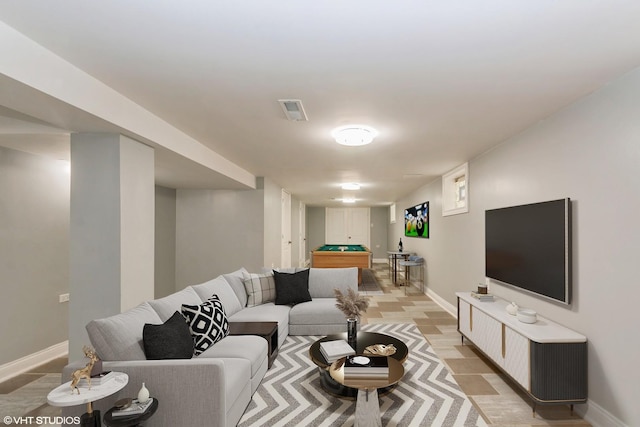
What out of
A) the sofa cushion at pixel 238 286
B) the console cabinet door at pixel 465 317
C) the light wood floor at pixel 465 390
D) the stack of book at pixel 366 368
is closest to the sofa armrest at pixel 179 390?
the stack of book at pixel 366 368

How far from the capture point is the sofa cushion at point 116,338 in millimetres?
2070

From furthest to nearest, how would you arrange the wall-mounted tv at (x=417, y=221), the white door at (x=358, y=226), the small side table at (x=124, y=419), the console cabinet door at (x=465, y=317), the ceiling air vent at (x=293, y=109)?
the white door at (x=358, y=226) < the wall-mounted tv at (x=417, y=221) < the console cabinet door at (x=465, y=317) < the ceiling air vent at (x=293, y=109) < the small side table at (x=124, y=419)

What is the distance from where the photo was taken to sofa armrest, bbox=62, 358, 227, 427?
2.01 meters

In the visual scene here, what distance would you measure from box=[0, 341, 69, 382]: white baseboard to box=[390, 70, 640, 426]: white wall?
522cm

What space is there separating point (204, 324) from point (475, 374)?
259cm

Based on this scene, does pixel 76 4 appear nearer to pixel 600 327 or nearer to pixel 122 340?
pixel 122 340

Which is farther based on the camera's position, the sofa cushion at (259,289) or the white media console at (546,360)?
the sofa cushion at (259,289)

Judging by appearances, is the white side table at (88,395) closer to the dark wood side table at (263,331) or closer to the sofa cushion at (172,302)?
the sofa cushion at (172,302)

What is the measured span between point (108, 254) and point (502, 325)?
3475mm

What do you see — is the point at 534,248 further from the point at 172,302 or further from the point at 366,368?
the point at 172,302

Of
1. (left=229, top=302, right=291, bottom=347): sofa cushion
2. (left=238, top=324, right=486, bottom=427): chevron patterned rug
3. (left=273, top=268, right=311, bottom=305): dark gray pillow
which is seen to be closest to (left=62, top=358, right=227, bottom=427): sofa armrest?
(left=238, top=324, right=486, bottom=427): chevron patterned rug

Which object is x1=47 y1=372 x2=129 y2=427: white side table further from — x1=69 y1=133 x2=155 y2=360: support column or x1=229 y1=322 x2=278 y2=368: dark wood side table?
x1=229 y1=322 x2=278 y2=368: dark wood side table

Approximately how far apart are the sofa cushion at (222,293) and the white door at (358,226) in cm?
1074

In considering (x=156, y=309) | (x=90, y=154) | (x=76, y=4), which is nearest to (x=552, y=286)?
(x=156, y=309)
